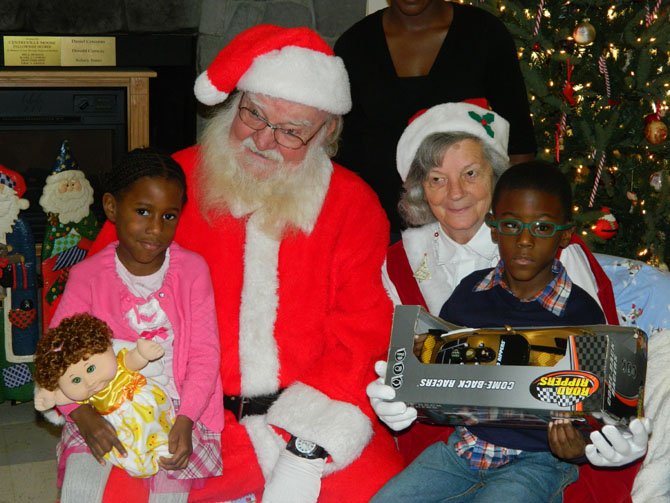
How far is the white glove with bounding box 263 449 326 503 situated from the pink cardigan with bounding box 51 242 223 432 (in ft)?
0.53

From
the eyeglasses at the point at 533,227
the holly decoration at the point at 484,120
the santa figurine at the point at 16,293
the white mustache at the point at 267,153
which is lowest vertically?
the santa figurine at the point at 16,293

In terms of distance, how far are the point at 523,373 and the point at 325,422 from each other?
0.49 meters

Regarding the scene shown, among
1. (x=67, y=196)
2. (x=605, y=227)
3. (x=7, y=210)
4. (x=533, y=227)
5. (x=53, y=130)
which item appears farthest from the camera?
(x=53, y=130)

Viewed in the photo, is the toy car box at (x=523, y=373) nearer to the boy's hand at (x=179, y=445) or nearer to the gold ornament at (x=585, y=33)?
the boy's hand at (x=179, y=445)

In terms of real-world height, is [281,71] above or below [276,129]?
above

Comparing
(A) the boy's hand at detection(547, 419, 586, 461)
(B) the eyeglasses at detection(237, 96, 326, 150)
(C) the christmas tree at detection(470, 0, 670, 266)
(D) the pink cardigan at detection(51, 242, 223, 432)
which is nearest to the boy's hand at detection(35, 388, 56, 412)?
(D) the pink cardigan at detection(51, 242, 223, 432)

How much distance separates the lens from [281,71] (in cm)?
205

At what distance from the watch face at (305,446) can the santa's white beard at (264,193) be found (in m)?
0.47

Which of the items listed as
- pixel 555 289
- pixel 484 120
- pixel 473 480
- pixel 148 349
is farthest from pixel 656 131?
pixel 148 349

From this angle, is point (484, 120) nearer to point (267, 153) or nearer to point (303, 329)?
point (267, 153)

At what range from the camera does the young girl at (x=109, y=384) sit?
5.65 feet

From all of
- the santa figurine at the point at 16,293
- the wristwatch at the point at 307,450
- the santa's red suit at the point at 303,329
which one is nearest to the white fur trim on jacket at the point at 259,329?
the santa's red suit at the point at 303,329

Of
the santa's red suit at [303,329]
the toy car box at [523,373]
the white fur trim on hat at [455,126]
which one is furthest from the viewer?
the white fur trim on hat at [455,126]

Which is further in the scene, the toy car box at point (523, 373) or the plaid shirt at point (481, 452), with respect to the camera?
the plaid shirt at point (481, 452)
